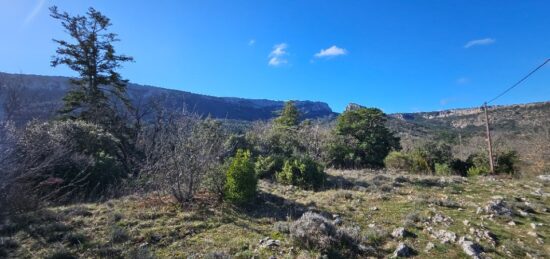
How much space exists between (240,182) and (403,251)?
431 cm

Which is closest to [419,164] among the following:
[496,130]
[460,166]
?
[460,166]

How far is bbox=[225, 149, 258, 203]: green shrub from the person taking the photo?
8469mm

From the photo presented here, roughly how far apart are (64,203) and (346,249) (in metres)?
7.55

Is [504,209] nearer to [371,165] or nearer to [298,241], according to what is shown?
[298,241]

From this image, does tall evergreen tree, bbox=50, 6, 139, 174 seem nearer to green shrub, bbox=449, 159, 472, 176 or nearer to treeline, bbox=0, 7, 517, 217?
treeline, bbox=0, 7, 517, 217

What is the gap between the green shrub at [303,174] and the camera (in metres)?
12.0

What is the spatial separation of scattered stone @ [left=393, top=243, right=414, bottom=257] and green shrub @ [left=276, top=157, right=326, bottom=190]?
238 inches

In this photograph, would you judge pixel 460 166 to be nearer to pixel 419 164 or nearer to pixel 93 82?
pixel 419 164

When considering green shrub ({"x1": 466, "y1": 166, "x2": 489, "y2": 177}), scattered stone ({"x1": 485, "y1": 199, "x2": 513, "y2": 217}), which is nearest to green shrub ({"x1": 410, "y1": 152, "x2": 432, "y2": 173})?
green shrub ({"x1": 466, "y1": 166, "x2": 489, "y2": 177})

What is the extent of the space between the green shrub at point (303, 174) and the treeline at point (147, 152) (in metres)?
0.04

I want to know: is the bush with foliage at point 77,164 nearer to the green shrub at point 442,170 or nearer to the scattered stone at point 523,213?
the scattered stone at point 523,213

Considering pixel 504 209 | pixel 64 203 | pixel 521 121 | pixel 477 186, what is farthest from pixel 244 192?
pixel 521 121

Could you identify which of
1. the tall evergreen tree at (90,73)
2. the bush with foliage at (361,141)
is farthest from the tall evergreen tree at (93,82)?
the bush with foliage at (361,141)

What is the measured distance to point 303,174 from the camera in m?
12.1
